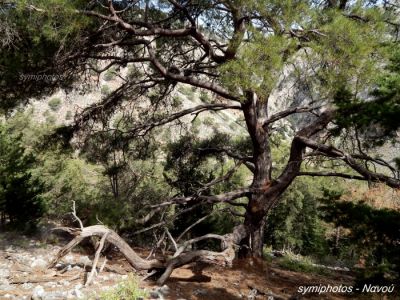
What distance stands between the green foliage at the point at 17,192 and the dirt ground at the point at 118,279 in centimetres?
164

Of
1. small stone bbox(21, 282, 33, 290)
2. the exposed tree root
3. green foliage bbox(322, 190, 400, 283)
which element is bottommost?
small stone bbox(21, 282, 33, 290)

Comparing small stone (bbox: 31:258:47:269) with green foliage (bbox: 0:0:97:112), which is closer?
green foliage (bbox: 0:0:97:112)

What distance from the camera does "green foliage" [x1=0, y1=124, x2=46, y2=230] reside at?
28.3 ft

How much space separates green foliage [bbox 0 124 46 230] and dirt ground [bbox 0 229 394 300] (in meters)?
1.64

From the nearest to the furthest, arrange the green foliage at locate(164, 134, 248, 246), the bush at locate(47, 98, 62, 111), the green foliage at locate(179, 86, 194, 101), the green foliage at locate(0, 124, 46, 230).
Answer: the green foliage at locate(0, 124, 46, 230) → the green foliage at locate(164, 134, 248, 246) → the green foliage at locate(179, 86, 194, 101) → the bush at locate(47, 98, 62, 111)

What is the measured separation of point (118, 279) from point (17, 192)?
16.7 ft

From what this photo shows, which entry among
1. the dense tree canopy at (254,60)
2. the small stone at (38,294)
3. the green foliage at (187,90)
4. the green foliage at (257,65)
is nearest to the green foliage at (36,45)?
the dense tree canopy at (254,60)

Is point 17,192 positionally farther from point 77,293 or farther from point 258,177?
point 258,177

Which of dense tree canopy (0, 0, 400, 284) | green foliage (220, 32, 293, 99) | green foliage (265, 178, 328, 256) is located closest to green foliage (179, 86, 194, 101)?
dense tree canopy (0, 0, 400, 284)

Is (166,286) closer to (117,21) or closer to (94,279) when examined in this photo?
(94,279)

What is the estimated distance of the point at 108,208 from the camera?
25.3 feet

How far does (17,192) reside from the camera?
8773mm

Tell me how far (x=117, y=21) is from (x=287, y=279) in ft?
16.3

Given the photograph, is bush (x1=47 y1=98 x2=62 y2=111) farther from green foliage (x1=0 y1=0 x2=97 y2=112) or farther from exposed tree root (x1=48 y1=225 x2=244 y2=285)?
exposed tree root (x1=48 y1=225 x2=244 y2=285)
